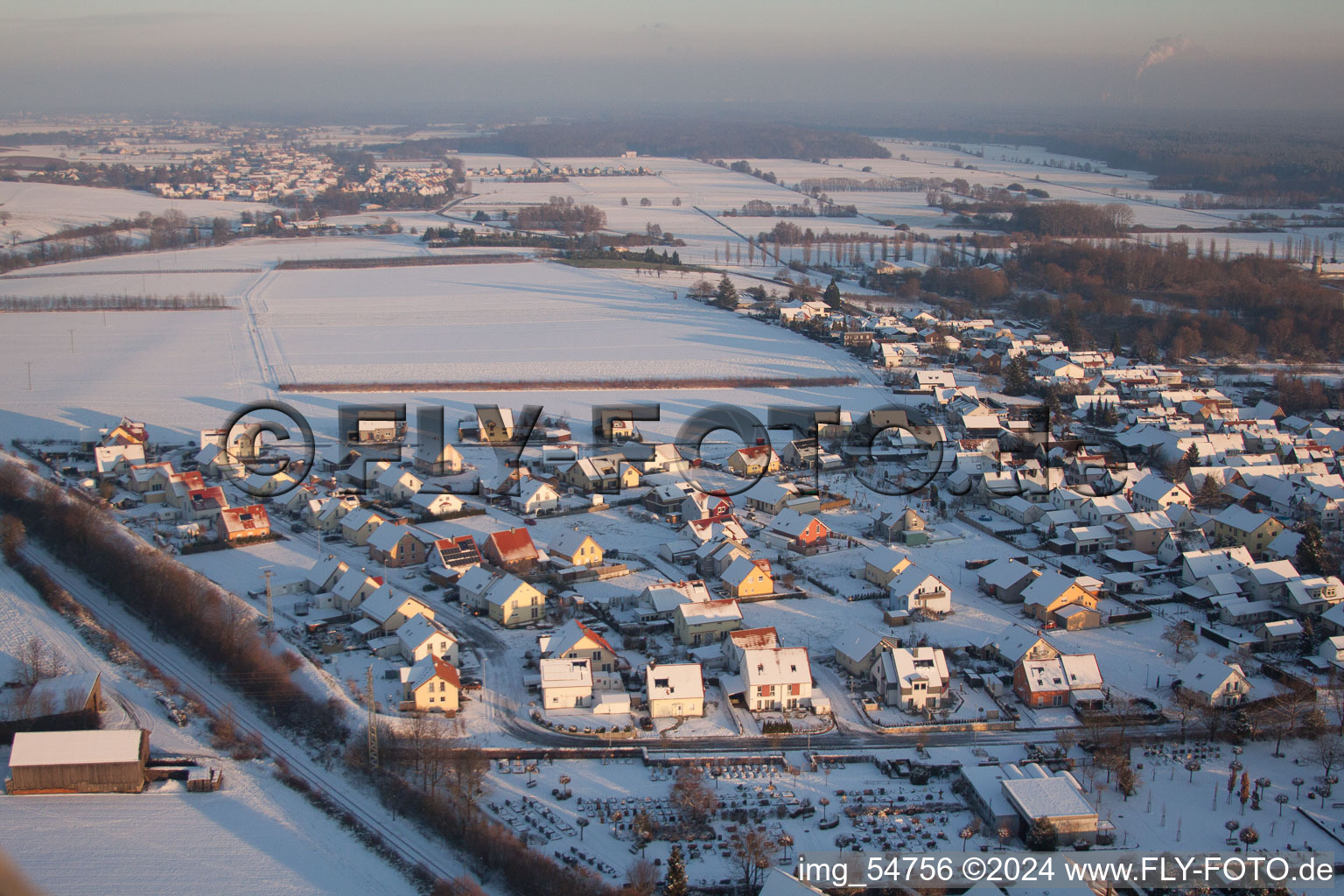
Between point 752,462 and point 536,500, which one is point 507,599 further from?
point 752,462

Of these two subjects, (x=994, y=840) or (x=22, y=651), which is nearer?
(x=994, y=840)

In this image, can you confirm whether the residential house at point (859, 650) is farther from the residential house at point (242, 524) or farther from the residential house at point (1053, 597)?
the residential house at point (242, 524)

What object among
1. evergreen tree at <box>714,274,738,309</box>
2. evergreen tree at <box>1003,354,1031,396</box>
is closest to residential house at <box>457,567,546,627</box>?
evergreen tree at <box>1003,354,1031,396</box>

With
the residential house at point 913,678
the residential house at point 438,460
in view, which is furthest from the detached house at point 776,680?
the residential house at point 438,460

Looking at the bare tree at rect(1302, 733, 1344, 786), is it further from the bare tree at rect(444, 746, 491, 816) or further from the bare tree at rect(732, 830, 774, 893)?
the bare tree at rect(444, 746, 491, 816)

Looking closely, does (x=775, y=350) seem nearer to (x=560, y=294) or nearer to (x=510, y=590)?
(x=560, y=294)

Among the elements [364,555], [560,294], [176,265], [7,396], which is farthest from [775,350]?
[176,265]

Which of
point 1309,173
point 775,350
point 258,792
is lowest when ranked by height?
point 258,792
